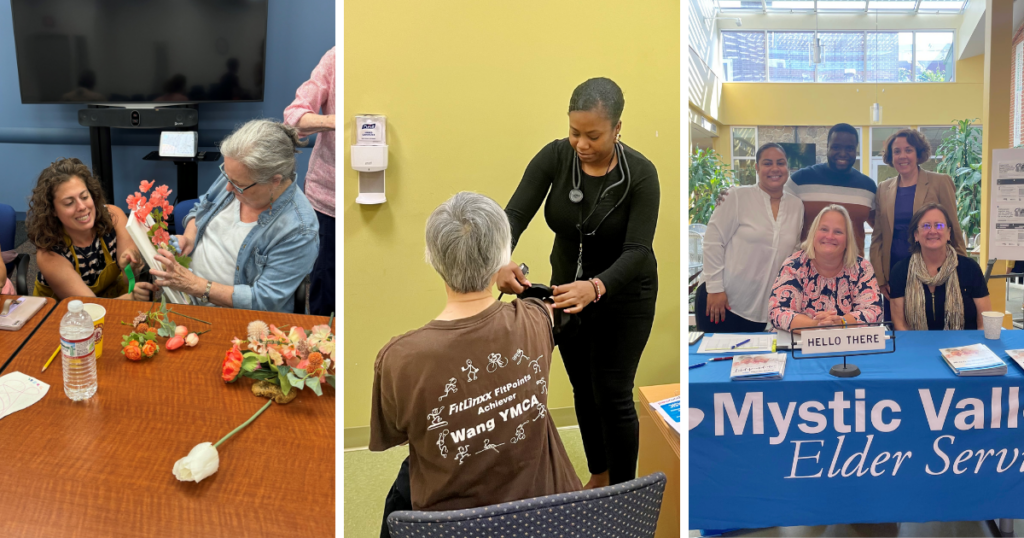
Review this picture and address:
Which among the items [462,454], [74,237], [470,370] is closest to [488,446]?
[462,454]

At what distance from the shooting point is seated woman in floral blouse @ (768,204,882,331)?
2.26 metres

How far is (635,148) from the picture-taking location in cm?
142

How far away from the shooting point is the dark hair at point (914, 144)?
2166mm

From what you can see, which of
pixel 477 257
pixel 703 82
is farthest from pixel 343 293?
pixel 703 82

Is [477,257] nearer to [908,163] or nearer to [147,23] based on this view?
[908,163]

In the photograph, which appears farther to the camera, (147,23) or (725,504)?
(147,23)

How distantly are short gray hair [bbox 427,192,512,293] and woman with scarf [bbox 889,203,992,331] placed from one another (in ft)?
5.43

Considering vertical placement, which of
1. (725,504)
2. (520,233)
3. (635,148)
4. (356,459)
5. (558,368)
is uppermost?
(635,148)

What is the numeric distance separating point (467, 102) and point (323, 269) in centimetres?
124

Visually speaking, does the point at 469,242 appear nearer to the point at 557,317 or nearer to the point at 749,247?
the point at 557,317

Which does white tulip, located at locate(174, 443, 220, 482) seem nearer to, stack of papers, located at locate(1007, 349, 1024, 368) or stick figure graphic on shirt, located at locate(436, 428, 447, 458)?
stick figure graphic on shirt, located at locate(436, 428, 447, 458)

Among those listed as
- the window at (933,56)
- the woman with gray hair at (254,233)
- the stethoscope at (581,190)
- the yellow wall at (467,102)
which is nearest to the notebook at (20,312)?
the woman with gray hair at (254,233)

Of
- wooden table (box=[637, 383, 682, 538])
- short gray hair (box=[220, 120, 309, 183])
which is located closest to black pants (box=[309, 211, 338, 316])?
→ short gray hair (box=[220, 120, 309, 183])

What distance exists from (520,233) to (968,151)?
1752mm
